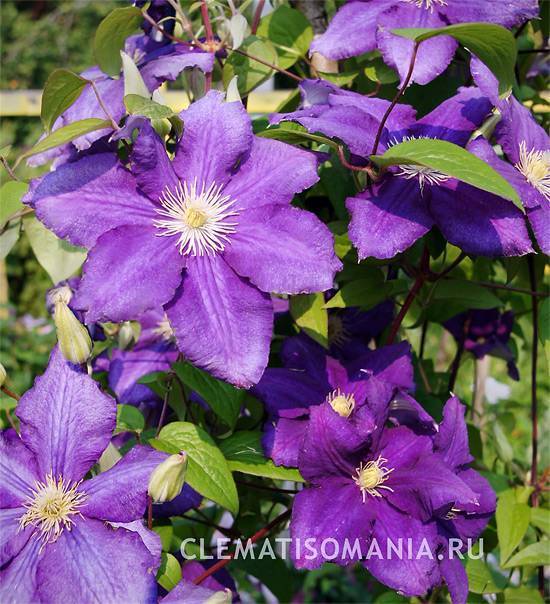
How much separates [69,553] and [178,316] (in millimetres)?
206

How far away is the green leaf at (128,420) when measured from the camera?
75 cm

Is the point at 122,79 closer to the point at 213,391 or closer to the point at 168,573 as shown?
the point at 213,391

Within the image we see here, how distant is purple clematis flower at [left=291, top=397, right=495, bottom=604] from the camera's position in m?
0.71

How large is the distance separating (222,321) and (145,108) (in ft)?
0.61

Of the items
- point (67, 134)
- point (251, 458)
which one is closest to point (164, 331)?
point (251, 458)

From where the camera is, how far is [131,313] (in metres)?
0.63

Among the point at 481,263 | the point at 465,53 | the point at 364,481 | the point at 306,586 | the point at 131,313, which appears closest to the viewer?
the point at 131,313

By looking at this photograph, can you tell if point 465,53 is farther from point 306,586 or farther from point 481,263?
point 306,586

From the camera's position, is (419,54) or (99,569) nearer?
(99,569)

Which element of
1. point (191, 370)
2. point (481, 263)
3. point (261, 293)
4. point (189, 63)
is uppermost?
point (189, 63)

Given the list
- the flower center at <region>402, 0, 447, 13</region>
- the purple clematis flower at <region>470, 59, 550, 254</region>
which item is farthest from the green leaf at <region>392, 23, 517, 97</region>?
the flower center at <region>402, 0, 447, 13</region>

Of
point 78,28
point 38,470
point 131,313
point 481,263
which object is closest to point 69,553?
point 38,470

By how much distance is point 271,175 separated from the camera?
69 cm

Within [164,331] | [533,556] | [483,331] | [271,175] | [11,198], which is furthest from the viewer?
[483,331]
